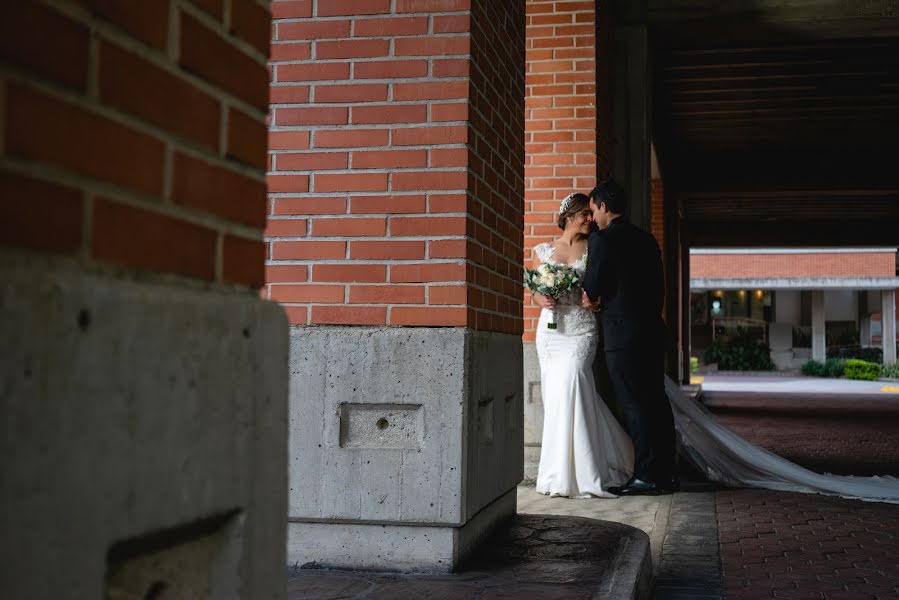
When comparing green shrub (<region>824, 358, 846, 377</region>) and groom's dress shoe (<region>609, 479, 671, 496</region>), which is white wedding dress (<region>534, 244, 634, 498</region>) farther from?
green shrub (<region>824, 358, 846, 377</region>)

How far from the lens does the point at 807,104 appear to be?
11898mm

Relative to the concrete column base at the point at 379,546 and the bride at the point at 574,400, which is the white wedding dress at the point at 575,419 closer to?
the bride at the point at 574,400

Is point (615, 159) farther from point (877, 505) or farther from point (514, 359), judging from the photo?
point (514, 359)

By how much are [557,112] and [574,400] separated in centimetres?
223

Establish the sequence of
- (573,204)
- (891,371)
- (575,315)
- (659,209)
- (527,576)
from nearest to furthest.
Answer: (527,576) < (575,315) < (573,204) < (659,209) < (891,371)

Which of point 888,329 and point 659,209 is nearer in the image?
point 659,209

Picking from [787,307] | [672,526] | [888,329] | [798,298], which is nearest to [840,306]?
[798,298]

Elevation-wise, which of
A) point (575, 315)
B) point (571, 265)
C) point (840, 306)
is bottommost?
point (575, 315)

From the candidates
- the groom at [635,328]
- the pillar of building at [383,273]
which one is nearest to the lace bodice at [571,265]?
the groom at [635,328]

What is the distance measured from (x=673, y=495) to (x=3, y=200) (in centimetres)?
580

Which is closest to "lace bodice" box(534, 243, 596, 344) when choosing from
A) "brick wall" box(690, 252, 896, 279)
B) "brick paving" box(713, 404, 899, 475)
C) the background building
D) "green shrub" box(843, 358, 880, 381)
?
"brick paving" box(713, 404, 899, 475)

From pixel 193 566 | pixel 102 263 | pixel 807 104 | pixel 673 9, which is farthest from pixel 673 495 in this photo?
pixel 807 104

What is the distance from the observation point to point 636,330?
20.4 ft

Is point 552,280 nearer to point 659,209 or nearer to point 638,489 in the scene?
point 638,489
